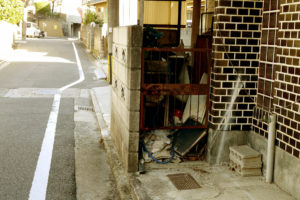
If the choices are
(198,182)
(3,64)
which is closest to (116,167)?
(198,182)

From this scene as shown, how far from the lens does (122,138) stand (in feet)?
19.5

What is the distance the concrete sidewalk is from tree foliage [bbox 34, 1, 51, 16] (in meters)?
68.3

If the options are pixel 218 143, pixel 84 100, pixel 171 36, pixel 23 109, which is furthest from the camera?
pixel 84 100

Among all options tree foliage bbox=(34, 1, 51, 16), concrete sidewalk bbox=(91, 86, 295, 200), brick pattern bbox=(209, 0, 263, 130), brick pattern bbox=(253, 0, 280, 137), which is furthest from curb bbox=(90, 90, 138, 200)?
tree foliage bbox=(34, 1, 51, 16)

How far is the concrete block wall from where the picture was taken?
5168 millimetres

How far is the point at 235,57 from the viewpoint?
5445 millimetres

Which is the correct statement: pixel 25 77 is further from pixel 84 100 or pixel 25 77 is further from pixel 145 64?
pixel 145 64

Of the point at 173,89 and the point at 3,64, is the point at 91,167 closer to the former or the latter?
the point at 173,89

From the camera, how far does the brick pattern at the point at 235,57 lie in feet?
17.6

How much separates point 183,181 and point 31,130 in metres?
4.26

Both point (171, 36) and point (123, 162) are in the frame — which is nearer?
point (123, 162)

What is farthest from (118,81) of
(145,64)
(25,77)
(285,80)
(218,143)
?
(25,77)

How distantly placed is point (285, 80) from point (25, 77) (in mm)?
13047

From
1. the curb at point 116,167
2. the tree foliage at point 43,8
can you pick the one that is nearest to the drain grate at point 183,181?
the curb at point 116,167
